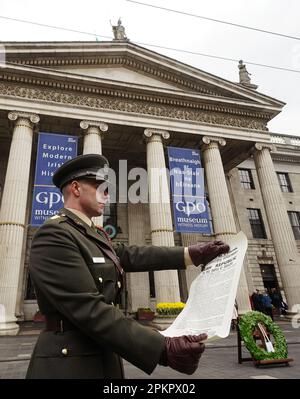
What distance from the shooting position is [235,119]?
20516 mm

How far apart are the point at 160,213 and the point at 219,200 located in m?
4.05

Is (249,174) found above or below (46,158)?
above

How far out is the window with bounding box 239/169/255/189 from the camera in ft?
87.9

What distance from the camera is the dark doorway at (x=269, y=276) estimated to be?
928 inches

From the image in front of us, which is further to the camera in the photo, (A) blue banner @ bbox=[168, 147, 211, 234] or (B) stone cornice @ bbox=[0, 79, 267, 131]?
(B) stone cornice @ bbox=[0, 79, 267, 131]

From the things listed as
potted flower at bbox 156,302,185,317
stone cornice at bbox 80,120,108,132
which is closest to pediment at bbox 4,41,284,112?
stone cornice at bbox 80,120,108,132

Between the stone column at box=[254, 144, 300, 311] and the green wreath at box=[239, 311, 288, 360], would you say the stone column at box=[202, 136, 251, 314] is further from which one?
the green wreath at box=[239, 311, 288, 360]

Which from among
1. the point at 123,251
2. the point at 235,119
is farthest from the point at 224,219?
the point at 123,251

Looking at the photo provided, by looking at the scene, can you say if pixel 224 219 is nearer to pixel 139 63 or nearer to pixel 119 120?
pixel 119 120

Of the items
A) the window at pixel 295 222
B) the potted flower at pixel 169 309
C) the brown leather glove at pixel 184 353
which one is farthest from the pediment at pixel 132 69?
the brown leather glove at pixel 184 353

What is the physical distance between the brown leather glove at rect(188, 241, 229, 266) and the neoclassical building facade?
41.0 feet

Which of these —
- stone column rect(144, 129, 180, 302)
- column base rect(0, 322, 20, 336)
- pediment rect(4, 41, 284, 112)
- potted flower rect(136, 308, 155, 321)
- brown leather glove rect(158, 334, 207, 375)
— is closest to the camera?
brown leather glove rect(158, 334, 207, 375)

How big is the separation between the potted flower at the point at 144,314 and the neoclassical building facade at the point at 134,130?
0.71m
